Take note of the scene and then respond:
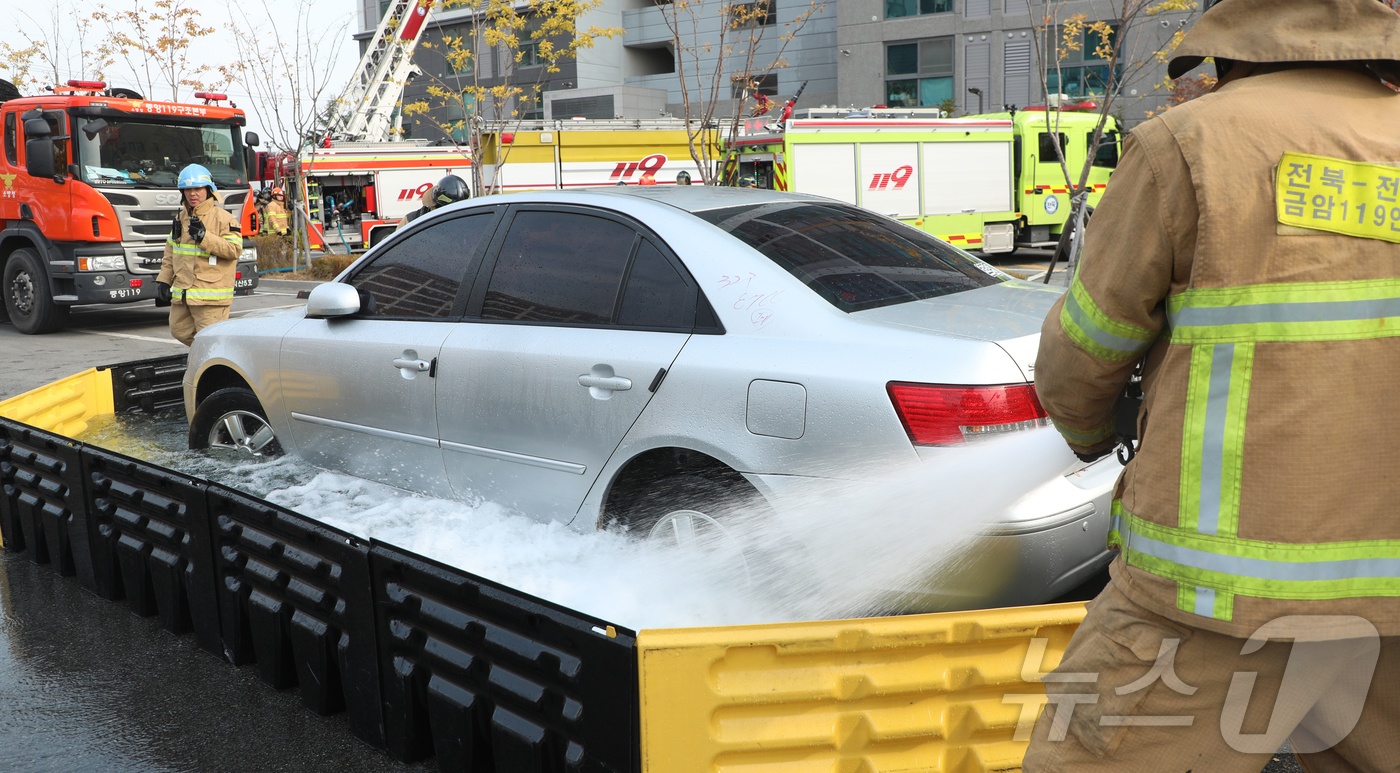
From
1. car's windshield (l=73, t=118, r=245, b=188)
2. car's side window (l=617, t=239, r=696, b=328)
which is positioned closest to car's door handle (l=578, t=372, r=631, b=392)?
car's side window (l=617, t=239, r=696, b=328)

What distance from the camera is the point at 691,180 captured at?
64.7ft

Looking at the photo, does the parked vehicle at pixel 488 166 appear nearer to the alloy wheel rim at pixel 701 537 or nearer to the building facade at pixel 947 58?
the building facade at pixel 947 58

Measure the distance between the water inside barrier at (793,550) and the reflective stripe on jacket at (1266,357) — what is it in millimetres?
1199

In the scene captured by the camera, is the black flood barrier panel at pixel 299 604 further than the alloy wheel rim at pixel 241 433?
No

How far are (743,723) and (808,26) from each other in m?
32.6

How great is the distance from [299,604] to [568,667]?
1.19 metres

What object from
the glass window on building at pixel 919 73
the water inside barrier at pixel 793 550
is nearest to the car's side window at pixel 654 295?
the water inside barrier at pixel 793 550

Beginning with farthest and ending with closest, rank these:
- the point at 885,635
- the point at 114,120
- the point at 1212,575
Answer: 1. the point at 114,120
2. the point at 885,635
3. the point at 1212,575

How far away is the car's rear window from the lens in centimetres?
318

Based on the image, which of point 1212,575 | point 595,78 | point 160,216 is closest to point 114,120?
point 160,216

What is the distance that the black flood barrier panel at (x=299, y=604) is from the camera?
286cm

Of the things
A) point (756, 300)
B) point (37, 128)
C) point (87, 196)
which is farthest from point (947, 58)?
point (756, 300)

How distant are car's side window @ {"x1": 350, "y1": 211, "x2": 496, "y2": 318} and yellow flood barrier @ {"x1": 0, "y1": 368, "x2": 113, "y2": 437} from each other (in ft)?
6.43

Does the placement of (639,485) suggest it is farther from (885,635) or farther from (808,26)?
(808,26)
